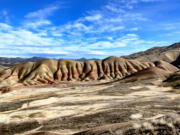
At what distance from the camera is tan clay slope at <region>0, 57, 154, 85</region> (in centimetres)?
14788

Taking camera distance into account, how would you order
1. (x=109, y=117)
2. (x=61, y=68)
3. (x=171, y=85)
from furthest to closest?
(x=61, y=68), (x=171, y=85), (x=109, y=117)

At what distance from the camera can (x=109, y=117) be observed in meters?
25.3

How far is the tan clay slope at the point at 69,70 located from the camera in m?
148

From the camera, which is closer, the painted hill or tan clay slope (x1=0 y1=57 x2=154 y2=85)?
the painted hill

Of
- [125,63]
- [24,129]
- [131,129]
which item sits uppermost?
[125,63]

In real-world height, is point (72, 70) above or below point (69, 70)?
below

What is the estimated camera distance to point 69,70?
535 feet

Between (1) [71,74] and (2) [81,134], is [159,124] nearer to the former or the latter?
(2) [81,134]

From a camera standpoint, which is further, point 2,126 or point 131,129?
point 2,126

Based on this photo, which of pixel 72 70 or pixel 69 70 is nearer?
pixel 72 70

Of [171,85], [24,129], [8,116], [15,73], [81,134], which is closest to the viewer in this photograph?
[81,134]

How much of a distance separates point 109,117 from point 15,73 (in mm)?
142695

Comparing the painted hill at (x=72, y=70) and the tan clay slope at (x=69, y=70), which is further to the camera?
the tan clay slope at (x=69, y=70)

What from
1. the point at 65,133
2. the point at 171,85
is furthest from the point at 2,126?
the point at 171,85
